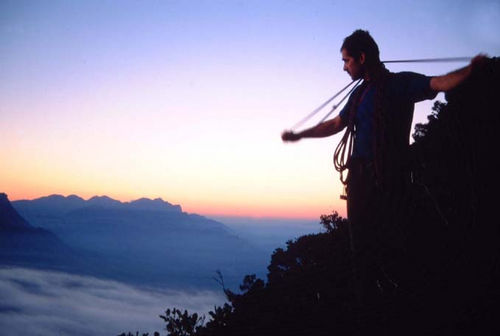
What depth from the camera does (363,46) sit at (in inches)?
119

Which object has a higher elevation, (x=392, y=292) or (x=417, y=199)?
(x=417, y=199)

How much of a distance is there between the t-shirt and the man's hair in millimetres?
244

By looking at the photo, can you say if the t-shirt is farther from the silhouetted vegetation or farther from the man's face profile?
the silhouetted vegetation

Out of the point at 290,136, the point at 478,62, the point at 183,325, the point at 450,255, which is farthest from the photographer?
the point at 183,325

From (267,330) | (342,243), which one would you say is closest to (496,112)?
(267,330)

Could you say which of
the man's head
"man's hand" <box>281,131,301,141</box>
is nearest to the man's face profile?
the man's head

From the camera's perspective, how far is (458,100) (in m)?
3.37

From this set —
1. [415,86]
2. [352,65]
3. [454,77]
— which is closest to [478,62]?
[454,77]

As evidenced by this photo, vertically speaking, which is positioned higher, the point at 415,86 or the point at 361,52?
the point at 361,52

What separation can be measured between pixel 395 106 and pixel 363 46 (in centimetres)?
67

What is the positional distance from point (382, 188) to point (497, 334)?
4.39 feet

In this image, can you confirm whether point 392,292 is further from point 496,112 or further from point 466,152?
point 496,112

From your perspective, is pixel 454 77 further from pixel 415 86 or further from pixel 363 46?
pixel 363 46

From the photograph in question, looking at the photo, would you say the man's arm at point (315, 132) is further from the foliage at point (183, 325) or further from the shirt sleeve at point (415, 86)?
the foliage at point (183, 325)
